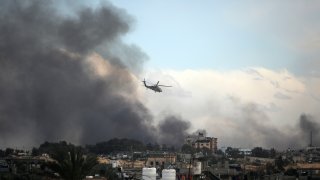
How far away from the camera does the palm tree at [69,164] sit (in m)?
42.1

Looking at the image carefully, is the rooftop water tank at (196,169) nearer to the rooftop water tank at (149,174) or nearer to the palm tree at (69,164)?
the rooftop water tank at (149,174)

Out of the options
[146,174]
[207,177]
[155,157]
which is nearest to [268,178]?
[207,177]

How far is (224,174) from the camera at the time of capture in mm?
98750

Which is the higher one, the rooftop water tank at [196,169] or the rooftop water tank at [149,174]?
the rooftop water tank at [196,169]

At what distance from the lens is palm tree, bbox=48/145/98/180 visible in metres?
42.1

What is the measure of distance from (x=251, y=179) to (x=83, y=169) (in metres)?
51.1

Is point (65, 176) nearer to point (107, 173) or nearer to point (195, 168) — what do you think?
point (107, 173)

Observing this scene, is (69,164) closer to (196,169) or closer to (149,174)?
(149,174)

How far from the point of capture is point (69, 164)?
42125mm

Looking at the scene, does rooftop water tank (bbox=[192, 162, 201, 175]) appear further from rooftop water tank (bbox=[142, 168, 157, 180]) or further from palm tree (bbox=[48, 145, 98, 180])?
palm tree (bbox=[48, 145, 98, 180])

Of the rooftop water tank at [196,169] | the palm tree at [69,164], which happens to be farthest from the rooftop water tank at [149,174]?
the rooftop water tank at [196,169]

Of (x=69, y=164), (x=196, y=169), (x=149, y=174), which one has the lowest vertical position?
(x=149, y=174)

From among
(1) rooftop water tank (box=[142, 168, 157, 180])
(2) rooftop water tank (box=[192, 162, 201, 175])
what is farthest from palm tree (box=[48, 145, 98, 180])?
(2) rooftop water tank (box=[192, 162, 201, 175])

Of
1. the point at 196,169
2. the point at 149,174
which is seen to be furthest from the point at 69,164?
the point at 196,169
